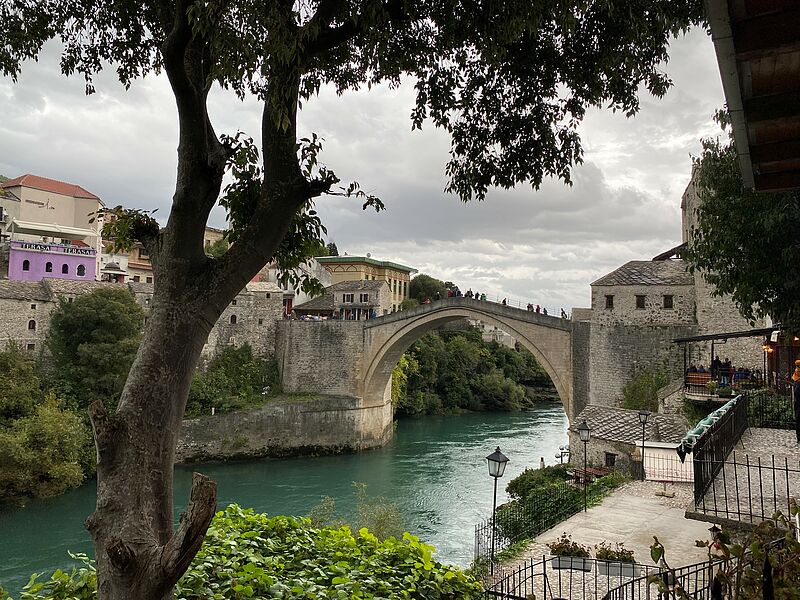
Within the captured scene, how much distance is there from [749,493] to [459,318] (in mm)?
22426

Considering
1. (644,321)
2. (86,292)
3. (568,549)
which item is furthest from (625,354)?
(86,292)

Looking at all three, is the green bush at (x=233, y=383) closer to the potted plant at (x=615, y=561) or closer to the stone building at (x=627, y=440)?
the stone building at (x=627, y=440)

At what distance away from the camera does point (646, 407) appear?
19375mm

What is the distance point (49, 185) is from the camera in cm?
3859

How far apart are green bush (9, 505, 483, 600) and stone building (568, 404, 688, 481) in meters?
9.79

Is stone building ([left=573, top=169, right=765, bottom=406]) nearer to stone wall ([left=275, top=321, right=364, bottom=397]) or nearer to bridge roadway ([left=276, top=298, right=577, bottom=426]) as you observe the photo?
bridge roadway ([left=276, top=298, right=577, bottom=426])

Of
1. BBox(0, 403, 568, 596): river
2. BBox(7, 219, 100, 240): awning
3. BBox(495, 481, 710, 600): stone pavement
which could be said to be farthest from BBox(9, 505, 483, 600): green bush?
BBox(7, 219, 100, 240): awning

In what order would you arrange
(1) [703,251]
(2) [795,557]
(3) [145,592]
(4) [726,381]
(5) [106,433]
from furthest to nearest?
(4) [726,381] < (1) [703,251] < (5) [106,433] < (3) [145,592] < (2) [795,557]

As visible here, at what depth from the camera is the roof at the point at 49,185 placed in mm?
36719

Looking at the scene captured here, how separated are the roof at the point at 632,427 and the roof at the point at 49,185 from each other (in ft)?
119

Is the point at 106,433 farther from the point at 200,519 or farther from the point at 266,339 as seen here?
the point at 266,339

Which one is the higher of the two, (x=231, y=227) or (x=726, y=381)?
(x=231, y=227)

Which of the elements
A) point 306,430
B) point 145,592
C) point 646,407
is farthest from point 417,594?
point 306,430

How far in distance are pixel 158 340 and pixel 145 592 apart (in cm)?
139
